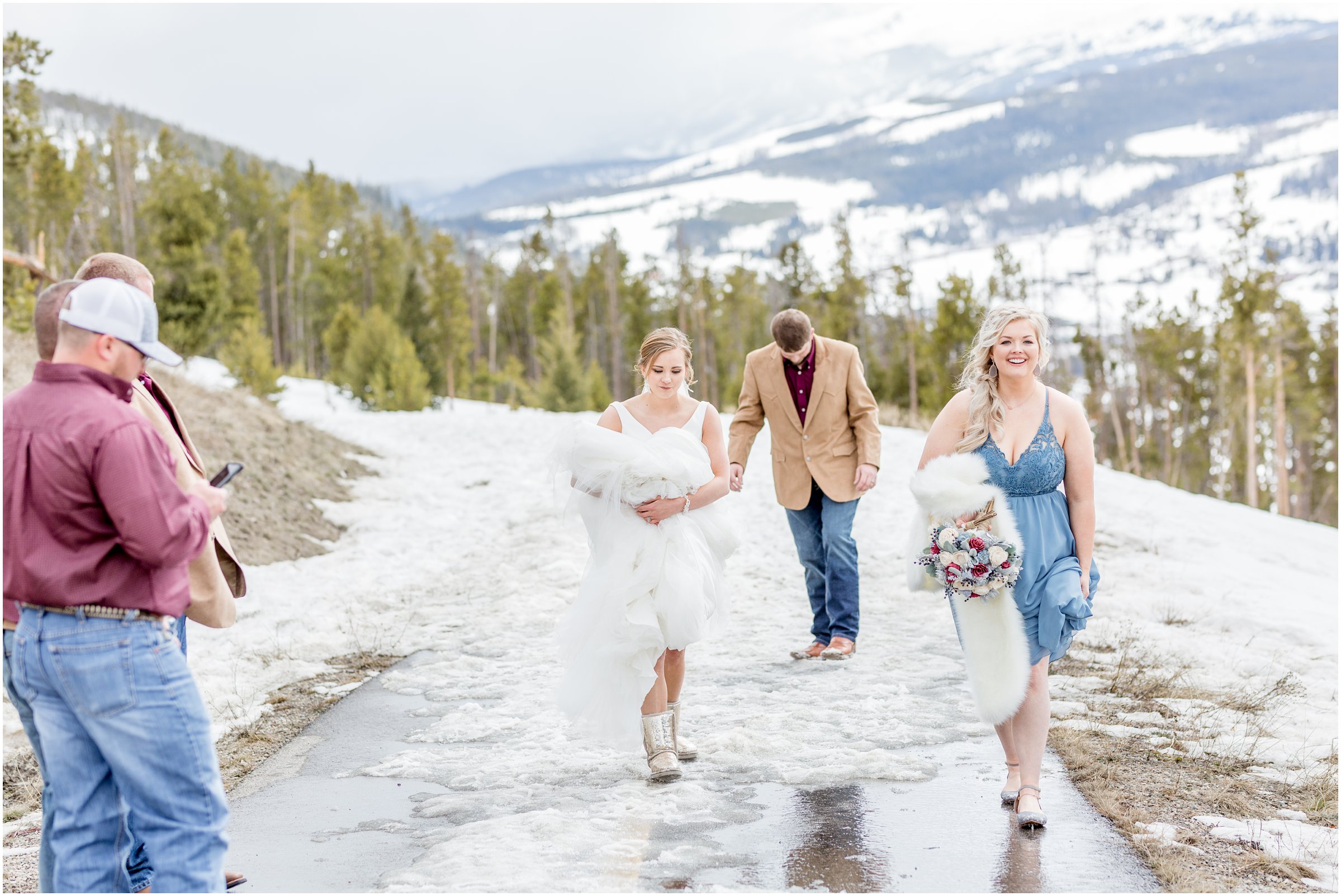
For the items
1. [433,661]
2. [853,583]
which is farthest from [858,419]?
[433,661]

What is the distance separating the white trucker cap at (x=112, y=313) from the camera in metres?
2.98

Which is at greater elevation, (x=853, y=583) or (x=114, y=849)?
(x=114, y=849)

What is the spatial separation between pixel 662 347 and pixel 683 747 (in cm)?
192

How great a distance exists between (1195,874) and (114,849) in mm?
3493

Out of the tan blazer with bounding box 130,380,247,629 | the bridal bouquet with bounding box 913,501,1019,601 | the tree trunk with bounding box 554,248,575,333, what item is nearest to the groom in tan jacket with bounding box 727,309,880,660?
the bridal bouquet with bounding box 913,501,1019,601

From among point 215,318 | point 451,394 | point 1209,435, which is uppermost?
point 215,318

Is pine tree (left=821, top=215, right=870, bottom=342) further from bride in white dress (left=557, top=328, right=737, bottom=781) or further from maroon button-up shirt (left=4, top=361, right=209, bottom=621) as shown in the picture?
maroon button-up shirt (left=4, top=361, right=209, bottom=621)

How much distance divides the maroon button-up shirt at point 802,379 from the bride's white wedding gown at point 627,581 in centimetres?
244

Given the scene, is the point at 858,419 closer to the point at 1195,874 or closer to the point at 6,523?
the point at 1195,874

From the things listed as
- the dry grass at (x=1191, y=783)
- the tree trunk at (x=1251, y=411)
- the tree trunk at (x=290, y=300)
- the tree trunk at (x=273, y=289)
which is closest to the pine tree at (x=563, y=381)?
the tree trunk at (x=1251, y=411)

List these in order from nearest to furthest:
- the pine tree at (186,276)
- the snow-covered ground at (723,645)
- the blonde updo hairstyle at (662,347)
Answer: the snow-covered ground at (723,645), the blonde updo hairstyle at (662,347), the pine tree at (186,276)

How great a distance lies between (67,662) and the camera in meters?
2.88

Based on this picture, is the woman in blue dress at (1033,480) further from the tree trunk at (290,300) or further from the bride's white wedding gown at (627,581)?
the tree trunk at (290,300)

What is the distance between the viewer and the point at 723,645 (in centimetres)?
807
